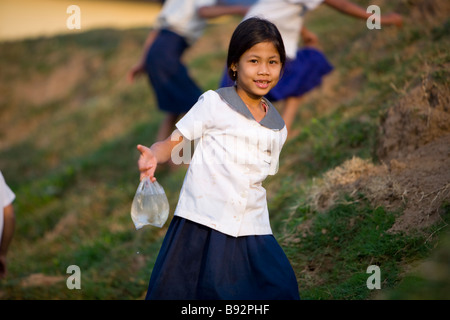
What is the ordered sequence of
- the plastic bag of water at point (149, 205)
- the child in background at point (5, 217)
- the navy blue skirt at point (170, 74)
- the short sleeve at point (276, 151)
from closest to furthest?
the plastic bag of water at point (149, 205)
the short sleeve at point (276, 151)
the child in background at point (5, 217)
the navy blue skirt at point (170, 74)

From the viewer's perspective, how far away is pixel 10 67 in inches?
608

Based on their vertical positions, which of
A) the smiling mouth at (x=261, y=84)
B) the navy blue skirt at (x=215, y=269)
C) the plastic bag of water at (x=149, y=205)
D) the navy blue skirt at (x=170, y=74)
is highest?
the navy blue skirt at (x=170, y=74)

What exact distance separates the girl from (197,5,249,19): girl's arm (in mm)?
2371

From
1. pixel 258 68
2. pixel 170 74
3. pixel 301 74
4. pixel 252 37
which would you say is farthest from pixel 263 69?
pixel 170 74

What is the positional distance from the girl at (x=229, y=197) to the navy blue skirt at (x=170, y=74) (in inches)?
129

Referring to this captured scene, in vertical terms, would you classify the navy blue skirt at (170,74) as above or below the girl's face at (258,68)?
above

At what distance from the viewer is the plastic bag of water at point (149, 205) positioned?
2514 mm

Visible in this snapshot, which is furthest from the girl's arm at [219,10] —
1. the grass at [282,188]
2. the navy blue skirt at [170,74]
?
the grass at [282,188]

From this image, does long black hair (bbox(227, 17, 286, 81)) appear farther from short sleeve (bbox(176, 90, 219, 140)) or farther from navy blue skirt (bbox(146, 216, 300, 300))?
navy blue skirt (bbox(146, 216, 300, 300))

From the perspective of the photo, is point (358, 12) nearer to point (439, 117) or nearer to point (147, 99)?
point (439, 117)

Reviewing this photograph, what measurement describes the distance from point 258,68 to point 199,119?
0.38m

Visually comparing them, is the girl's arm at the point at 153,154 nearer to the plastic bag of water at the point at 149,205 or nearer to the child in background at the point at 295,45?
the plastic bag of water at the point at 149,205
